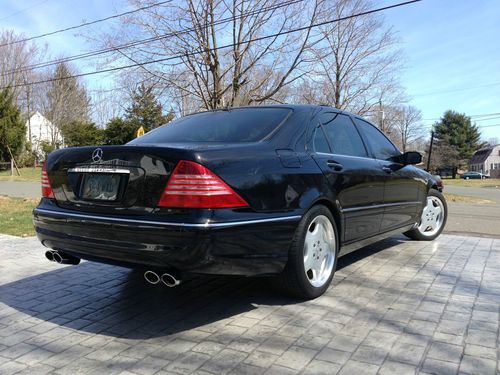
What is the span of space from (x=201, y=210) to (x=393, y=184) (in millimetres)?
2810

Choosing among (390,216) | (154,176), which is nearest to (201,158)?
(154,176)

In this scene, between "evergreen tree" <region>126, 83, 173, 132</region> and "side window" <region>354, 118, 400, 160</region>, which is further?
"evergreen tree" <region>126, 83, 173, 132</region>

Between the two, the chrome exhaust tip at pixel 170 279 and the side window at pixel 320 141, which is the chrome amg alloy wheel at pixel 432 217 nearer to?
the side window at pixel 320 141

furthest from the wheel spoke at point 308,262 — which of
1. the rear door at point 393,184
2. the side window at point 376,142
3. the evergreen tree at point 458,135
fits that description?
the evergreen tree at point 458,135

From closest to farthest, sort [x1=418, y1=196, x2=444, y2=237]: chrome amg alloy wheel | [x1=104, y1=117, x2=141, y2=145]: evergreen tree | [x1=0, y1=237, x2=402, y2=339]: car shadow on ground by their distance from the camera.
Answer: [x1=0, y1=237, x2=402, y2=339]: car shadow on ground, [x1=418, y1=196, x2=444, y2=237]: chrome amg alloy wheel, [x1=104, y1=117, x2=141, y2=145]: evergreen tree

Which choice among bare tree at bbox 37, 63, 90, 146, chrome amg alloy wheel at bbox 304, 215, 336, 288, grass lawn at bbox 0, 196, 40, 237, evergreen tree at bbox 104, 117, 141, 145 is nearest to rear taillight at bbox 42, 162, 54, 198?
chrome amg alloy wheel at bbox 304, 215, 336, 288

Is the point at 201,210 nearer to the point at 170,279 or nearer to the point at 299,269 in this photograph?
the point at 170,279

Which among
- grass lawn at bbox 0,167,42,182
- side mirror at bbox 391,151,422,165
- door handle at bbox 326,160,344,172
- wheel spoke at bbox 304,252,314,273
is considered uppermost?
side mirror at bbox 391,151,422,165

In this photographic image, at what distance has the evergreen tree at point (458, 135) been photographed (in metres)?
75.5

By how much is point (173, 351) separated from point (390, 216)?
2.89 m

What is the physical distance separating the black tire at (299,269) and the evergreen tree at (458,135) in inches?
3037

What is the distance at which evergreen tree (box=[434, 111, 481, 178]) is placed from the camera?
75.5 metres

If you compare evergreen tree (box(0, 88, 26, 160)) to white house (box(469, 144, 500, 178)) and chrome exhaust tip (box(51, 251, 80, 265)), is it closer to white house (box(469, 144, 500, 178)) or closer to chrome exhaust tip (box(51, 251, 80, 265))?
chrome exhaust tip (box(51, 251, 80, 265))

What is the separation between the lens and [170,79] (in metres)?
17.0
